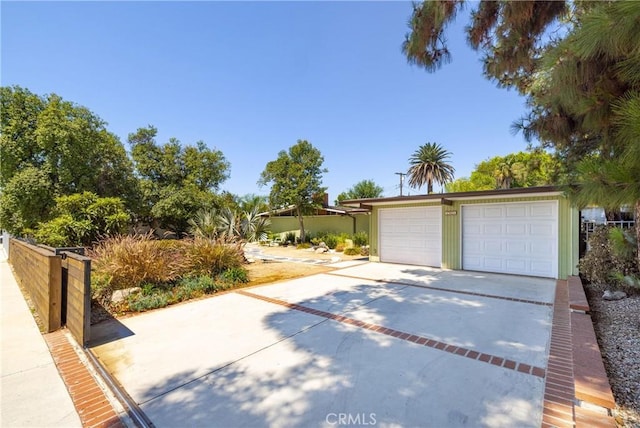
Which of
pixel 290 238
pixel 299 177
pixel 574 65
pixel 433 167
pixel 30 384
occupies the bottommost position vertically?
pixel 30 384

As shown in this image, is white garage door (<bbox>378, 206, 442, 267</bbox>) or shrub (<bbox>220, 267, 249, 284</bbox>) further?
white garage door (<bbox>378, 206, 442, 267</bbox>)

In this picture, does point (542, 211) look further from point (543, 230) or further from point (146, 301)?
point (146, 301)

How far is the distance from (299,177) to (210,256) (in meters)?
12.3

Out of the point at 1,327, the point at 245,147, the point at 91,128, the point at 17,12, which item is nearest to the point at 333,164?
the point at 245,147

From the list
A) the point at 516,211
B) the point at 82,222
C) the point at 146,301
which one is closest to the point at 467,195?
the point at 516,211

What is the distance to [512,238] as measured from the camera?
833 centimetres

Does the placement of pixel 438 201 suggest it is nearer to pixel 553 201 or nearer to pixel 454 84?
pixel 553 201

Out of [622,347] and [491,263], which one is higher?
[491,263]

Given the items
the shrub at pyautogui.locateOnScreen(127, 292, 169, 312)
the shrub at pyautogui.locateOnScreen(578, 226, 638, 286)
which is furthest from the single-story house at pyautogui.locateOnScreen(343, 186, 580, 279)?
the shrub at pyautogui.locateOnScreen(127, 292, 169, 312)

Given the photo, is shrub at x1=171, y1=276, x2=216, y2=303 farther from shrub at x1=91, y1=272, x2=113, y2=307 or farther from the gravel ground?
the gravel ground

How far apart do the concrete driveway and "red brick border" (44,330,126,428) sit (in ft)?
0.67

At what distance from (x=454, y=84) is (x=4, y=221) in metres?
18.0

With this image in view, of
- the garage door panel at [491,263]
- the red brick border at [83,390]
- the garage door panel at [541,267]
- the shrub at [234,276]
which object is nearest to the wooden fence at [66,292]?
the red brick border at [83,390]

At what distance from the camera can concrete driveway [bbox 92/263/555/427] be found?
2.31m
